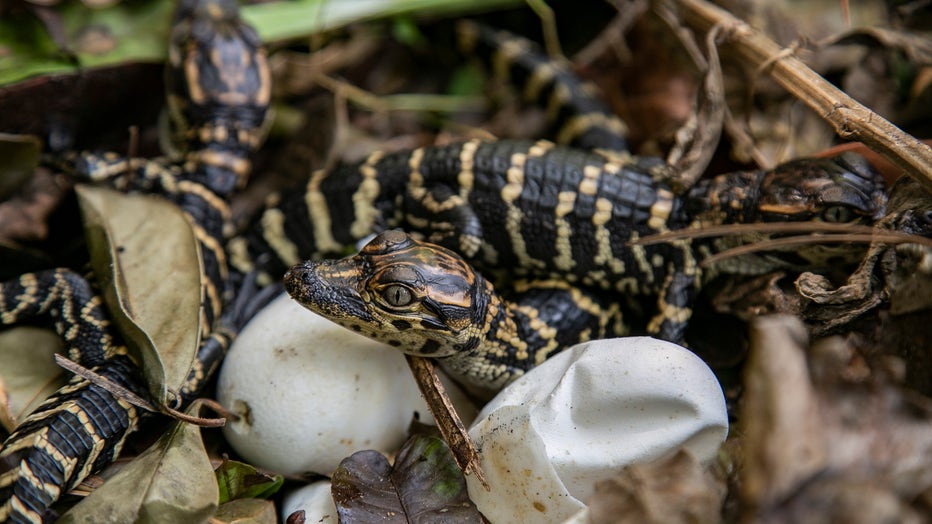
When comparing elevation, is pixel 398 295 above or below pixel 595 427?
above

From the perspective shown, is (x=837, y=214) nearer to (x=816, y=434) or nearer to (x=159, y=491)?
(x=816, y=434)

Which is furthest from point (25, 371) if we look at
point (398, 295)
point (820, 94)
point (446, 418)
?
point (820, 94)

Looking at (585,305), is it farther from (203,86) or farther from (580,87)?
(203,86)

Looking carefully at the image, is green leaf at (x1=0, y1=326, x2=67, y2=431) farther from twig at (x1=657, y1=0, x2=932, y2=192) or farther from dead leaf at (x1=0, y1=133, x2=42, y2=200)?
twig at (x1=657, y1=0, x2=932, y2=192)

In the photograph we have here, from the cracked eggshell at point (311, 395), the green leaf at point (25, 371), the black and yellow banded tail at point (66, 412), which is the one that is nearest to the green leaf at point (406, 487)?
the cracked eggshell at point (311, 395)

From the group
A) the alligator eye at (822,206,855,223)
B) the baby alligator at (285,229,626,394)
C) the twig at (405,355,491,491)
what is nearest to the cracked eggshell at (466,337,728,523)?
the twig at (405,355,491,491)

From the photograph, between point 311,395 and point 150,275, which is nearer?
point 311,395
